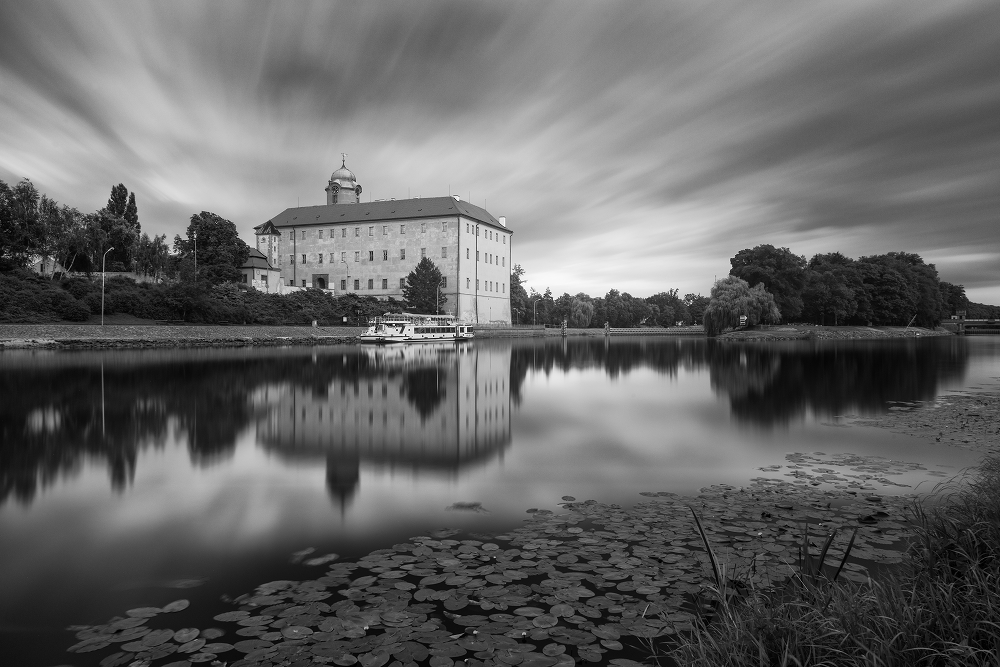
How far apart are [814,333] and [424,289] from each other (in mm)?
49491

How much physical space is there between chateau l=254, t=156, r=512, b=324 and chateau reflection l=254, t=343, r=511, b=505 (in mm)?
58786

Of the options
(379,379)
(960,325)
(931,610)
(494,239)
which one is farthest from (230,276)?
(960,325)

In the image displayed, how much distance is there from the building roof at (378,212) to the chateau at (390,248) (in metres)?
0.14

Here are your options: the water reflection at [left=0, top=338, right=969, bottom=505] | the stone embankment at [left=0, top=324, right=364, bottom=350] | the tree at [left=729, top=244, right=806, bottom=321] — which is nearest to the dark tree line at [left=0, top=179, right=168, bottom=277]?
the stone embankment at [left=0, top=324, right=364, bottom=350]

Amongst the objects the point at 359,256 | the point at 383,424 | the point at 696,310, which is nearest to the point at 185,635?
the point at 383,424

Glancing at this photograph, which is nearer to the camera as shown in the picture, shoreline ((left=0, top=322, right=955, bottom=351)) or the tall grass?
the tall grass

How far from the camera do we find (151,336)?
40969 millimetres

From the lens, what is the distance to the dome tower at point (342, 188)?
89625mm

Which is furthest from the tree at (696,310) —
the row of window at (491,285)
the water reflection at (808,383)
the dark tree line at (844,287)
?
the water reflection at (808,383)

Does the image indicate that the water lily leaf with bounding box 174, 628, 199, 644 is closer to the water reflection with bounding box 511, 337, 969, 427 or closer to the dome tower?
the water reflection with bounding box 511, 337, 969, 427

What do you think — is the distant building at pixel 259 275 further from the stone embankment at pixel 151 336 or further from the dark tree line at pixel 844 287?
the dark tree line at pixel 844 287

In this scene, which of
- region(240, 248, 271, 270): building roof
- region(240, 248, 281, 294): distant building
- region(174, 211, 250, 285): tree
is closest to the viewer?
region(174, 211, 250, 285): tree

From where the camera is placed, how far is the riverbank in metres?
65.4

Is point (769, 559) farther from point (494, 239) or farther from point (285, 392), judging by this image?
point (494, 239)
